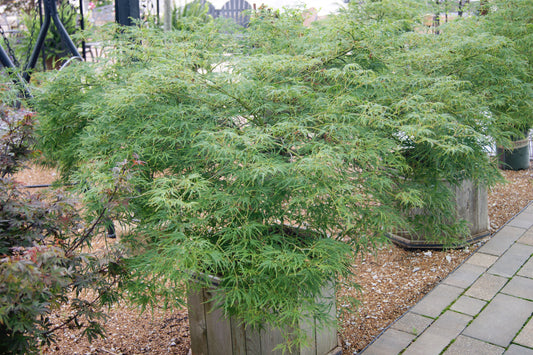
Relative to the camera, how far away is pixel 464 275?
148 inches

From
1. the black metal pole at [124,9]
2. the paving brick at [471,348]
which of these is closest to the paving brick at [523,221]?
the paving brick at [471,348]

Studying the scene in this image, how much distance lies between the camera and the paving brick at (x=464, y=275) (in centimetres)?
363

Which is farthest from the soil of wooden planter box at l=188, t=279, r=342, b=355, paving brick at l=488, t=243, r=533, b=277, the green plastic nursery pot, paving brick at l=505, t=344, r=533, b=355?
the green plastic nursery pot

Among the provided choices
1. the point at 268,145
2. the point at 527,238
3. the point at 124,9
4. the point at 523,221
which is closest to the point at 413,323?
the point at 268,145

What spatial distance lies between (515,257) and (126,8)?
3779mm

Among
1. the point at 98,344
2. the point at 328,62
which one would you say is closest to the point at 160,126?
the point at 328,62

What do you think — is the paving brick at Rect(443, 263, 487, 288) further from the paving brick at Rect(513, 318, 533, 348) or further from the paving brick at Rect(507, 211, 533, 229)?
the paving brick at Rect(507, 211, 533, 229)

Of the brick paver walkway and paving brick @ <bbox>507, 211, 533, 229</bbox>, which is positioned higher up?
paving brick @ <bbox>507, 211, 533, 229</bbox>

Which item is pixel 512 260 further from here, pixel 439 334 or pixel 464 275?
pixel 439 334

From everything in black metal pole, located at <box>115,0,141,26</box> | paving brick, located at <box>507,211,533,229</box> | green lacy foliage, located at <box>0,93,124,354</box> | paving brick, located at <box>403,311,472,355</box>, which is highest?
black metal pole, located at <box>115,0,141,26</box>

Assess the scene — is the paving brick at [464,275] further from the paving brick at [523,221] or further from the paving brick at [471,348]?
the paving brick at [523,221]

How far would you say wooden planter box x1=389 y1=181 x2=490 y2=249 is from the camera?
4086 mm

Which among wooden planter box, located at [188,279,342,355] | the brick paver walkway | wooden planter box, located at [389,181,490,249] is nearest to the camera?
wooden planter box, located at [188,279,342,355]

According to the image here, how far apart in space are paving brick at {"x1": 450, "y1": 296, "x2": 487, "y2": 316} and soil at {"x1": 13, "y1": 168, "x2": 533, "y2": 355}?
269 millimetres
